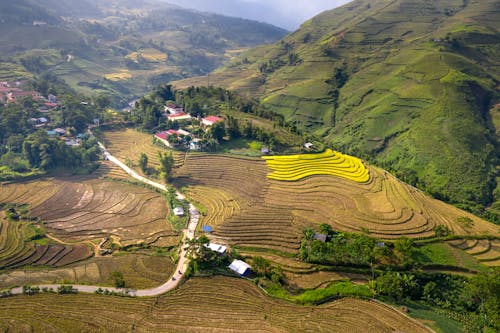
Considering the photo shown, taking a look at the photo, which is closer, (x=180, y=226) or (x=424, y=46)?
(x=180, y=226)

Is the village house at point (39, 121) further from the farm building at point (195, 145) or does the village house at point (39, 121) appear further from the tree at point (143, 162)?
the farm building at point (195, 145)

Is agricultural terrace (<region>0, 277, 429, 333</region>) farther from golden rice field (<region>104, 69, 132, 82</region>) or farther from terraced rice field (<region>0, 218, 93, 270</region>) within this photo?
golden rice field (<region>104, 69, 132, 82</region>)

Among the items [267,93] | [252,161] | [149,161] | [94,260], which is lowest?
[94,260]

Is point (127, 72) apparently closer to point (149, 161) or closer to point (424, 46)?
point (149, 161)

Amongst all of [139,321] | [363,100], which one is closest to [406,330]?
[139,321]

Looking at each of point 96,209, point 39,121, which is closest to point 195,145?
point 96,209

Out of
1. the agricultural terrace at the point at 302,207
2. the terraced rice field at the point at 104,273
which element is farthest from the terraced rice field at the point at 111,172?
the terraced rice field at the point at 104,273
